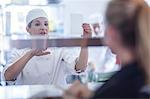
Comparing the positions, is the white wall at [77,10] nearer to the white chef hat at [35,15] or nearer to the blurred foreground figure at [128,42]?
the white chef hat at [35,15]

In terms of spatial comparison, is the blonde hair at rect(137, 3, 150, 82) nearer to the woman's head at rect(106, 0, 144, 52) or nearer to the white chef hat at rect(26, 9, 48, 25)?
the woman's head at rect(106, 0, 144, 52)

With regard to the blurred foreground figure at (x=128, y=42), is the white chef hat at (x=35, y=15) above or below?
above

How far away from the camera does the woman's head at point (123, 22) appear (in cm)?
91

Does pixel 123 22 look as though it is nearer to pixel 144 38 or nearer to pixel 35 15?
pixel 144 38

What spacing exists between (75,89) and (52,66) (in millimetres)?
1219

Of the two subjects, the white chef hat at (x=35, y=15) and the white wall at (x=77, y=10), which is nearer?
the white chef hat at (x=35, y=15)

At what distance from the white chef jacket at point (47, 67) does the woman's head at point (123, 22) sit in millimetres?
1242

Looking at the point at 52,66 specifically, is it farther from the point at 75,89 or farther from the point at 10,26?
the point at 75,89

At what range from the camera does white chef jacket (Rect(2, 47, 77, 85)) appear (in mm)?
2152

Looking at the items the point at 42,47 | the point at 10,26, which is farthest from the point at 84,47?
the point at 10,26

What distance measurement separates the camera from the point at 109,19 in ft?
3.07

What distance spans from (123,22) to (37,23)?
1.36 m

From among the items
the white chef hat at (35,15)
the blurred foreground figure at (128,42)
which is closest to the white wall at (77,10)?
the white chef hat at (35,15)

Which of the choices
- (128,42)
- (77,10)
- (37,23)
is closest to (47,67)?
(37,23)
